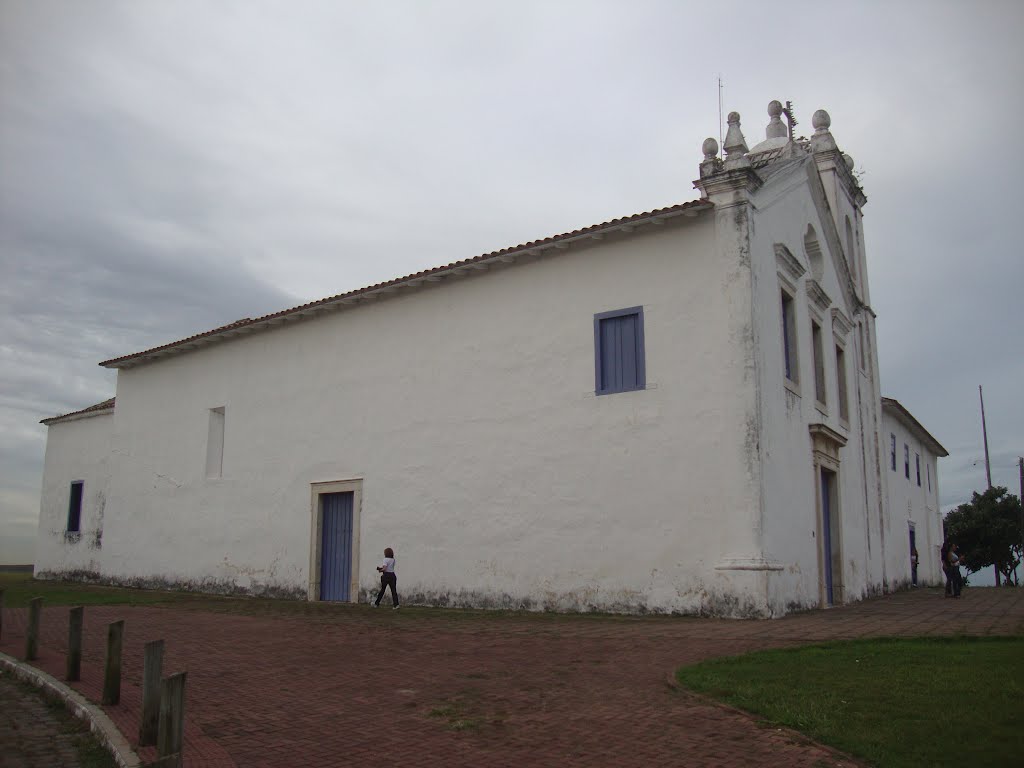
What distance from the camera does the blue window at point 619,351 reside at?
14.1 m

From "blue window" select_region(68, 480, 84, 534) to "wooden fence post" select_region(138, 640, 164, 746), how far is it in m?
22.4

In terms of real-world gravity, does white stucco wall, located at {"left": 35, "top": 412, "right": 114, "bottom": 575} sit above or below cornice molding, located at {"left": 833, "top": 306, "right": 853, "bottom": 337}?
below

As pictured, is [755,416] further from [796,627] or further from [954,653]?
[954,653]

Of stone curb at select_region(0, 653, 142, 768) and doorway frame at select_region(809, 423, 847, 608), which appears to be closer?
stone curb at select_region(0, 653, 142, 768)

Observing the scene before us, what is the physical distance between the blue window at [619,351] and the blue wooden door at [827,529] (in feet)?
16.7

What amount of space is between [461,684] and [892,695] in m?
3.61

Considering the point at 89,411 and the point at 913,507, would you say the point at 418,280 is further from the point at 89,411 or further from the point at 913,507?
the point at 913,507

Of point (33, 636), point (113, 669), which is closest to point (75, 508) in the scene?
point (33, 636)

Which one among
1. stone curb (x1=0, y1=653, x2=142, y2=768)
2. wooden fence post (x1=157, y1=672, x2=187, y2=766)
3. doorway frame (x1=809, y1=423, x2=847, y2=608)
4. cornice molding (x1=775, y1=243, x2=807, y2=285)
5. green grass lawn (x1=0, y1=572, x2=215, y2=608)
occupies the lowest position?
stone curb (x1=0, y1=653, x2=142, y2=768)

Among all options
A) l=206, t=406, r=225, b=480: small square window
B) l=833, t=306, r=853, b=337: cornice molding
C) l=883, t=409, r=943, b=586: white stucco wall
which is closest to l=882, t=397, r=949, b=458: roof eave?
l=883, t=409, r=943, b=586: white stucco wall

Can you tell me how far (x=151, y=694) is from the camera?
224 inches

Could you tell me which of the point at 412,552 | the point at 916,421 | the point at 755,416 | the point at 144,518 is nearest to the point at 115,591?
the point at 144,518

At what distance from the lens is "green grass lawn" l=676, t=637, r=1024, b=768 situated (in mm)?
5266

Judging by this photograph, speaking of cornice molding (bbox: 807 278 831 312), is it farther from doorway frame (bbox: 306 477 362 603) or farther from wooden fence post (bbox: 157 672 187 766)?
wooden fence post (bbox: 157 672 187 766)
